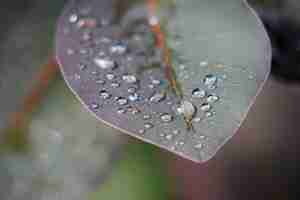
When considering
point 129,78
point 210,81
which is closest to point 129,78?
point 129,78

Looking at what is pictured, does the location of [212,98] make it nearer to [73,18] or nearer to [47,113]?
Answer: [73,18]

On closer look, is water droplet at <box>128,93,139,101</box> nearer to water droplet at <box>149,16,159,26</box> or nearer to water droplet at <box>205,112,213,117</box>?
water droplet at <box>205,112,213,117</box>

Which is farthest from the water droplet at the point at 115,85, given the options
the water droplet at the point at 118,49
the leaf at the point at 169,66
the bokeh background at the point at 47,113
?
the bokeh background at the point at 47,113

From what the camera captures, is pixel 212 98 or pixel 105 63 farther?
pixel 105 63

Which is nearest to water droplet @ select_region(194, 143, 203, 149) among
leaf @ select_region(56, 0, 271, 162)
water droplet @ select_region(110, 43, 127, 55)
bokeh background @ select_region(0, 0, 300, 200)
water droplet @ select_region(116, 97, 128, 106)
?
leaf @ select_region(56, 0, 271, 162)

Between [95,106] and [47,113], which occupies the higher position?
[95,106]

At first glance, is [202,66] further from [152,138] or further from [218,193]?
[218,193]

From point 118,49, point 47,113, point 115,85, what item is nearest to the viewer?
point 115,85

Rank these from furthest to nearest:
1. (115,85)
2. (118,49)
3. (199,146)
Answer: (118,49), (115,85), (199,146)
